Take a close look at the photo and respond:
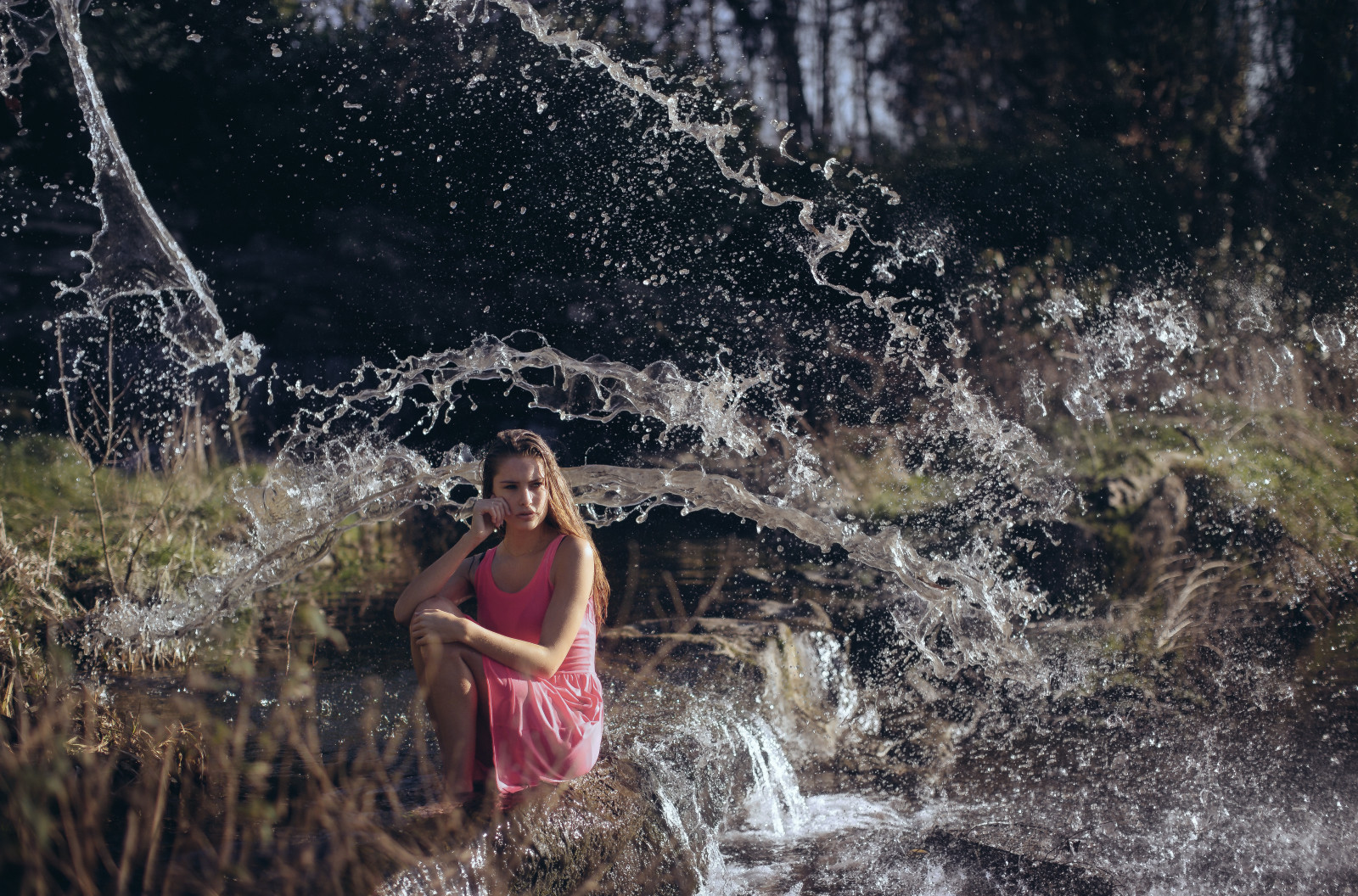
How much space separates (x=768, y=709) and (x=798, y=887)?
1.12 meters

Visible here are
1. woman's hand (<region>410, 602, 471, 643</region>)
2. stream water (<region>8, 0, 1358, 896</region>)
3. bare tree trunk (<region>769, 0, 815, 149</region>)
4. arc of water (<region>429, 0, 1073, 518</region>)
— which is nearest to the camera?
woman's hand (<region>410, 602, 471, 643</region>)

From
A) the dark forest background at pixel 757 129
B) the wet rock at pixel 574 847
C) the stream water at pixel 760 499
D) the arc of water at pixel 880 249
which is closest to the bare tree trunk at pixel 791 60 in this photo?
the dark forest background at pixel 757 129

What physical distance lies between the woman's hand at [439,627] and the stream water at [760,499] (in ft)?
1.69

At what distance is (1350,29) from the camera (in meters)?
8.91

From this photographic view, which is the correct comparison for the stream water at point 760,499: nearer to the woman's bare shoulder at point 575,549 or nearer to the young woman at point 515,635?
the young woman at point 515,635

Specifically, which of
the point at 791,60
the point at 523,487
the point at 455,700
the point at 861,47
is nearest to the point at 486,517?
the point at 523,487

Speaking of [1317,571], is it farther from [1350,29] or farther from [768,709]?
[1350,29]

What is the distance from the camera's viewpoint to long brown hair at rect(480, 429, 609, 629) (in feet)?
8.02

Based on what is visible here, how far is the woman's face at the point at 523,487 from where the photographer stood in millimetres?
2422

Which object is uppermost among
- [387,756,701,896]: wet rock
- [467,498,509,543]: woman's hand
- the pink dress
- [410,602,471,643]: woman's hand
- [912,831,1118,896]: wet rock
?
[467,498,509,543]: woman's hand

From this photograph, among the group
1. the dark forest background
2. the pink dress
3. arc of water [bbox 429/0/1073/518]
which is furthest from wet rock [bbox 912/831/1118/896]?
the dark forest background

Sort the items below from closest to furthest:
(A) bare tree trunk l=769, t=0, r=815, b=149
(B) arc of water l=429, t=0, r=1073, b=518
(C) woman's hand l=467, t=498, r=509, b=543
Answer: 1. (C) woman's hand l=467, t=498, r=509, b=543
2. (B) arc of water l=429, t=0, r=1073, b=518
3. (A) bare tree trunk l=769, t=0, r=815, b=149

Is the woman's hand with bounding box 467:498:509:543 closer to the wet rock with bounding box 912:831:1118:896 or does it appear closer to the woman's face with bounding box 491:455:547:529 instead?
the woman's face with bounding box 491:455:547:529

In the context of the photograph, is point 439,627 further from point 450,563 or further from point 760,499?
point 760,499
